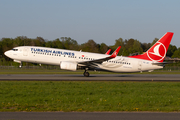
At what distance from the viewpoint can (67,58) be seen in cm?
3606

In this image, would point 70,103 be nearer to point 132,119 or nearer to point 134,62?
point 132,119

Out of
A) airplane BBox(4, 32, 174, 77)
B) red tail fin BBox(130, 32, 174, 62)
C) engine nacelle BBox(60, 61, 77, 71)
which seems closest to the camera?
engine nacelle BBox(60, 61, 77, 71)

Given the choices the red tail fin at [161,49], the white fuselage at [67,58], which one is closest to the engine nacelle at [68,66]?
the white fuselage at [67,58]

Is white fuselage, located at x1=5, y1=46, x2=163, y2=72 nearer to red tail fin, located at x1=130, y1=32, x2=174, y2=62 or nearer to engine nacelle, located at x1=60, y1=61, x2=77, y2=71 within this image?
red tail fin, located at x1=130, y1=32, x2=174, y2=62

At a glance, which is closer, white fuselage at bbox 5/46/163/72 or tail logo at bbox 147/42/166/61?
white fuselage at bbox 5/46/163/72

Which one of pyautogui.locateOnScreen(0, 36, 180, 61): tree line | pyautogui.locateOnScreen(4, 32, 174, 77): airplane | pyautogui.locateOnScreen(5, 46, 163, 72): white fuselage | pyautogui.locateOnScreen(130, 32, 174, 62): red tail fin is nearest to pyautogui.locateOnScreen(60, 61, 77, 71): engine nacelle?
pyautogui.locateOnScreen(4, 32, 174, 77): airplane

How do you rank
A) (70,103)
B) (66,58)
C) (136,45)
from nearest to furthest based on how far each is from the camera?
(70,103) → (66,58) → (136,45)

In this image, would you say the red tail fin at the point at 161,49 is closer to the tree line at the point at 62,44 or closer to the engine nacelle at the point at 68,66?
the engine nacelle at the point at 68,66

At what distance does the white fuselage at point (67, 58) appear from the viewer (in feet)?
117

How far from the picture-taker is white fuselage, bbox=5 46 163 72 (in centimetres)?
3556

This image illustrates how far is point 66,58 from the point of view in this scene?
36.0 m

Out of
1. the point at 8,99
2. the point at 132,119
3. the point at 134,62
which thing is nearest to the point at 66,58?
the point at 134,62

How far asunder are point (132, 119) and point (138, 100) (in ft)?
16.4

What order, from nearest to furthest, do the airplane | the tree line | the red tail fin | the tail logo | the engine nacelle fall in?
the engine nacelle
the airplane
the red tail fin
the tail logo
the tree line
